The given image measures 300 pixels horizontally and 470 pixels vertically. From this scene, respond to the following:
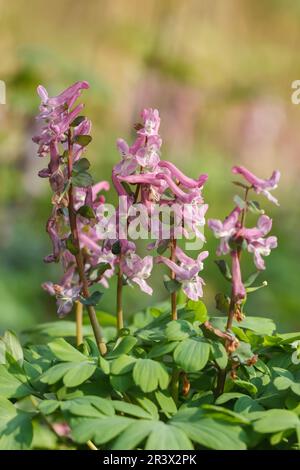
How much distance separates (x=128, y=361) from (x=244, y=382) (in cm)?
23

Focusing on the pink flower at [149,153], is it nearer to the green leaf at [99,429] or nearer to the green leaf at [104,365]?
the green leaf at [104,365]

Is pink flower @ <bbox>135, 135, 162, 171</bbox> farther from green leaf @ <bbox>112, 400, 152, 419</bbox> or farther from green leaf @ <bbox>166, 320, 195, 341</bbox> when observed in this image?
green leaf @ <bbox>112, 400, 152, 419</bbox>

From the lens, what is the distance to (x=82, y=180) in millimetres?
1582

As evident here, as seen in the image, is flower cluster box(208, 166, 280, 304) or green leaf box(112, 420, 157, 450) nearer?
green leaf box(112, 420, 157, 450)

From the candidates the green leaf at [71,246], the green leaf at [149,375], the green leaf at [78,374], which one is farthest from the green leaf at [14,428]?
the green leaf at [71,246]

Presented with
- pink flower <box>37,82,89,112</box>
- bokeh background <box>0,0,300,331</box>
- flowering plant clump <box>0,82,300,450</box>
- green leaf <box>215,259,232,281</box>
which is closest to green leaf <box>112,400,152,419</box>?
flowering plant clump <box>0,82,300,450</box>

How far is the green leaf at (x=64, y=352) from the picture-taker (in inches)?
60.8

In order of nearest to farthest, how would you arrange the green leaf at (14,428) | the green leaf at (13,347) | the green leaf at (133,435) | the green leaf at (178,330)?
the green leaf at (133,435) → the green leaf at (14,428) → the green leaf at (178,330) → the green leaf at (13,347)

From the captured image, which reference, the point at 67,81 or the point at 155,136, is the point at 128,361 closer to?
the point at 155,136

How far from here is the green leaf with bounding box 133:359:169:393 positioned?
1445 millimetres

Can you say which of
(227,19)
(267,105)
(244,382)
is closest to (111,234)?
(244,382)

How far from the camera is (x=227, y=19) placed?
30.8ft

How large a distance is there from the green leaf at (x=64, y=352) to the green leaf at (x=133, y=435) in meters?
0.22

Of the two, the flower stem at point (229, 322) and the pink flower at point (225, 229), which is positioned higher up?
the pink flower at point (225, 229)
